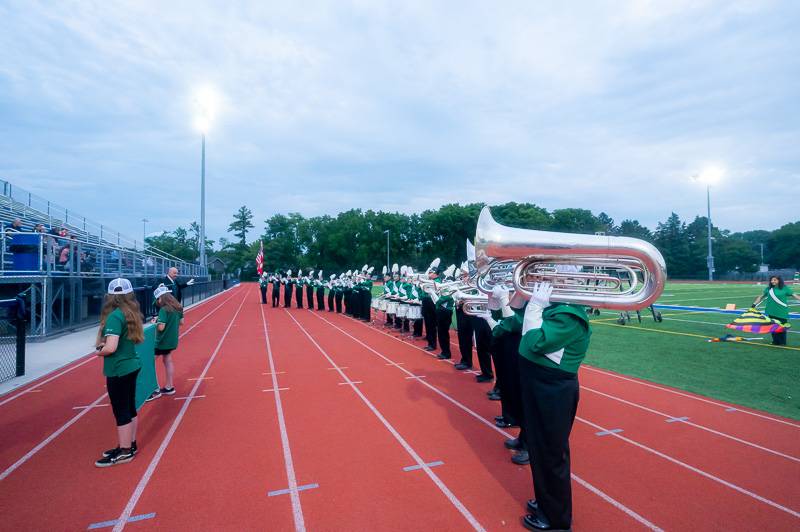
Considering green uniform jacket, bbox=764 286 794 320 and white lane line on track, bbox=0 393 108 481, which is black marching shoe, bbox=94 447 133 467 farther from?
green uniform jacket, bbox=764 286 794 320

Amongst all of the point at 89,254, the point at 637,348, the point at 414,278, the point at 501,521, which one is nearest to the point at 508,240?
the point at 501,521

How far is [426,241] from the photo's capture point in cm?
6378

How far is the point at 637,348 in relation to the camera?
10367mm

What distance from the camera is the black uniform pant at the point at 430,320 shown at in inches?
405

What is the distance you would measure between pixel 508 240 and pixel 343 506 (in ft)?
8.57

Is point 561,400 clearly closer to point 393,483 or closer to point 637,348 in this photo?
point 393,483

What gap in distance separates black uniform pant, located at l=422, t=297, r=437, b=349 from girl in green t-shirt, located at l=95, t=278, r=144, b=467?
7010 mm

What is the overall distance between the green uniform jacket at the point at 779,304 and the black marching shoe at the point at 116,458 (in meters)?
14.0

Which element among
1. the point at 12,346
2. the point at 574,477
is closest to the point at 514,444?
the point at 574,477

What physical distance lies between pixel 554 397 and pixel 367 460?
2.20 metres

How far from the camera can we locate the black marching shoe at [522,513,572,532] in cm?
303

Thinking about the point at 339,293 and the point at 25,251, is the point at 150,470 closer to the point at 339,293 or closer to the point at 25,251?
the point at 25,251

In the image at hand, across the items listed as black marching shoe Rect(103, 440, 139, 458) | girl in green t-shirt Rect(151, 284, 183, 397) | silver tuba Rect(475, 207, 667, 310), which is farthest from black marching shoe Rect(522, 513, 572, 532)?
→ girl in green t-shirt Rect(151, 284, 183, 397)

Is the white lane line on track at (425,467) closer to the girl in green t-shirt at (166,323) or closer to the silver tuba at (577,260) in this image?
the silver tuba at (577,260)
